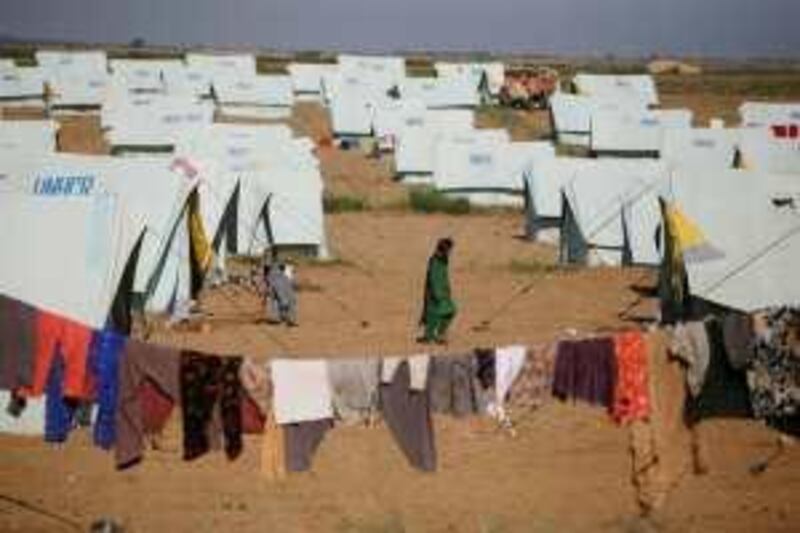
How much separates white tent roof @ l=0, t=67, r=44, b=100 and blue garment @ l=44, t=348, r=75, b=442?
46.0 m

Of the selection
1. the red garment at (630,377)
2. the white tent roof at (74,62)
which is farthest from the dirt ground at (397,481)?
the white tent roof at (74,62)

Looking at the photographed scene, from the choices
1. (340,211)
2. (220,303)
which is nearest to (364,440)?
(220,303)

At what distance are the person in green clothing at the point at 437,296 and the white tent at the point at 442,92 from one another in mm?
35671

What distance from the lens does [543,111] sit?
6231 centimetres

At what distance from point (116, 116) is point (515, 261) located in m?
16.5

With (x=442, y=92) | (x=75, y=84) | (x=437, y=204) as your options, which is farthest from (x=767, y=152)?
(x=75, y=84)

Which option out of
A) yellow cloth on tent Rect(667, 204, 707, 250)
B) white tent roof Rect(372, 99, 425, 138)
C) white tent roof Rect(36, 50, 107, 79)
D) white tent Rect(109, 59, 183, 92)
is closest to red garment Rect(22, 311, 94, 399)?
yellow cloth on tent Rect(667, 204, 707, 250)

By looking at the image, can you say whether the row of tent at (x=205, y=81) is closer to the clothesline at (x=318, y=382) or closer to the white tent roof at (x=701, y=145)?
the white tent roof at (x=701, y=145)

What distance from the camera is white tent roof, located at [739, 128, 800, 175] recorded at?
94.8 feet

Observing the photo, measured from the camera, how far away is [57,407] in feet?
36.0

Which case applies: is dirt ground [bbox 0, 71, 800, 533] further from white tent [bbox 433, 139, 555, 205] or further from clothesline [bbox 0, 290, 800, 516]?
white tent [bbox 433, 139, 555, 205]

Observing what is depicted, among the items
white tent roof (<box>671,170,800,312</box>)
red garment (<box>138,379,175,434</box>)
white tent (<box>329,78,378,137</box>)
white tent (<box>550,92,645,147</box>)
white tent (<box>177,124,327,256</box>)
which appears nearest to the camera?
red garment (<box>138,379,175,434</box>)

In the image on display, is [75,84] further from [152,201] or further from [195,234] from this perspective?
[195,234]

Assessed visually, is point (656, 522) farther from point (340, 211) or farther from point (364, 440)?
point (340, 211)
